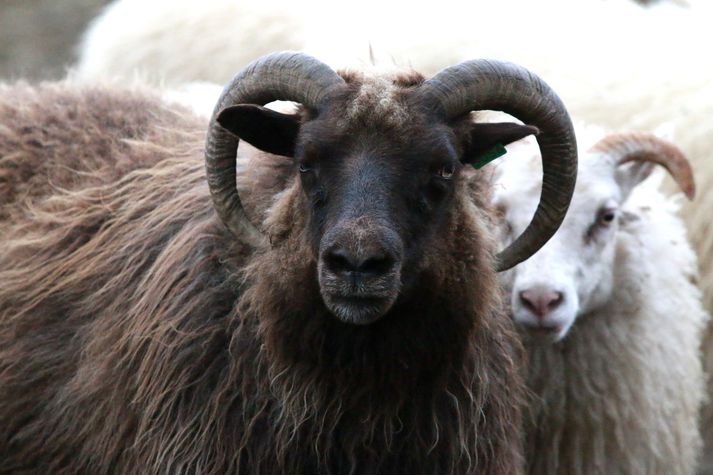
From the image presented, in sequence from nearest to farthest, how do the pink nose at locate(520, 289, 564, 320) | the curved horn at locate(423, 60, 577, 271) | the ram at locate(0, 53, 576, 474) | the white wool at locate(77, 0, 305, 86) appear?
1. the ram at locate(0, 53, 576, 474)
2. the curved horn at locate(423, 60, 577, 271)
3. the pink nose at locate(520, 289, 564, 320)
4. the white wool at locate(77, 0, 305, 86)

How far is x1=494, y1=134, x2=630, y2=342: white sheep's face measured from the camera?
16.8 ft

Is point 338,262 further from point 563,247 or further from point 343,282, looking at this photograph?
point 563,247

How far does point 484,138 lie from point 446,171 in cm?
28

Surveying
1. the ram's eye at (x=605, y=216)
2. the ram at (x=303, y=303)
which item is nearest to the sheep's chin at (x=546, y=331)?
the ram at (x=303, y=303)

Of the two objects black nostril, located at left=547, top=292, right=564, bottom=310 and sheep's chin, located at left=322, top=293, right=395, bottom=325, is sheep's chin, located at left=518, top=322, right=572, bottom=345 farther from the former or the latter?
sheep's chin, located at left=322, top=293, right=395, bottom=325


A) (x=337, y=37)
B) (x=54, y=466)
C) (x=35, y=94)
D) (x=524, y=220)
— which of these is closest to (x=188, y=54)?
(x=337, y=37)

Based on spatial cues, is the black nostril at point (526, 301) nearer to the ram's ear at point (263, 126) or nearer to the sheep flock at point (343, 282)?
the sheep flock at point (343, 282)

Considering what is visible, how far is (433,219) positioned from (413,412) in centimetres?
69

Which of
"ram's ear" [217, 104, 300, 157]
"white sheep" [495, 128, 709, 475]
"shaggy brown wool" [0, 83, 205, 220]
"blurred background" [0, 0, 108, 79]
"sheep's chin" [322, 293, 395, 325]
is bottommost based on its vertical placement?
"blurred background" [0, 0, 108, 79]

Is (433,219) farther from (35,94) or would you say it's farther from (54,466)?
(35,94)

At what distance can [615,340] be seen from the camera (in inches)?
225

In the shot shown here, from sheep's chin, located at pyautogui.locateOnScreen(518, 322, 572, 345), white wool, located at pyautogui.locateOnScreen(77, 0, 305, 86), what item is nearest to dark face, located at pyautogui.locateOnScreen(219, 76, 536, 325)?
sheep's chin, located at pyautogui.locateOnScreen(518, 322, 572, 345)

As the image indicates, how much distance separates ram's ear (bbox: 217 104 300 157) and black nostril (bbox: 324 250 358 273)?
24.5 inches

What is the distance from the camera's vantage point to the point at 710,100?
7113 mm
